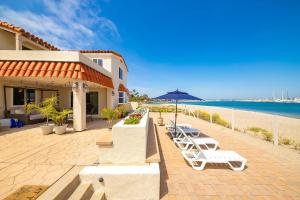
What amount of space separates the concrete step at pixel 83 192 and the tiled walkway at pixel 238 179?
1.70 m

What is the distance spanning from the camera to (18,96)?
11.7 m

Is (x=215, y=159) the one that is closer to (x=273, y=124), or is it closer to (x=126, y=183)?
(x=126, y=183)

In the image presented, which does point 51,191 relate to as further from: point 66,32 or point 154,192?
point 66,32

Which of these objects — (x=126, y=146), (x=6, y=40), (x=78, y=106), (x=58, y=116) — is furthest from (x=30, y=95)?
(x=126, y=146)

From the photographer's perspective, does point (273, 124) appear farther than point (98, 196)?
Yes

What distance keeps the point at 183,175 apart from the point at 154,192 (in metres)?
1.27

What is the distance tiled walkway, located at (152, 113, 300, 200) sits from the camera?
3623 mm

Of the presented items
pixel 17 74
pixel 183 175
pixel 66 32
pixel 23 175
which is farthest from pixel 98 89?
pixel 183 175

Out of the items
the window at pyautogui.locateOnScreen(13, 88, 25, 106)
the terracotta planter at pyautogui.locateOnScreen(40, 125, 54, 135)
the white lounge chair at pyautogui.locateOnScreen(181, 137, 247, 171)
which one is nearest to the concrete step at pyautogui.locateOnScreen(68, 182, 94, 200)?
the white lounge chair at pyautogui.locateOnScreen(181, 137, 247, 171)

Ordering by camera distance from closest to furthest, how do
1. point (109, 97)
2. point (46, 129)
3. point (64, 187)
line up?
point (64, 187) < point (46, 129) < point (109, 97)

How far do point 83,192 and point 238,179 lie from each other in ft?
13.4

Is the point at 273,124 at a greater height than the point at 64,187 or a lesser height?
greater

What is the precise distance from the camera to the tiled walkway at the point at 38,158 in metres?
3.65

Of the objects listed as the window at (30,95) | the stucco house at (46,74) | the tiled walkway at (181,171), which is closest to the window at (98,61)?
the stucco house at (46,74)
